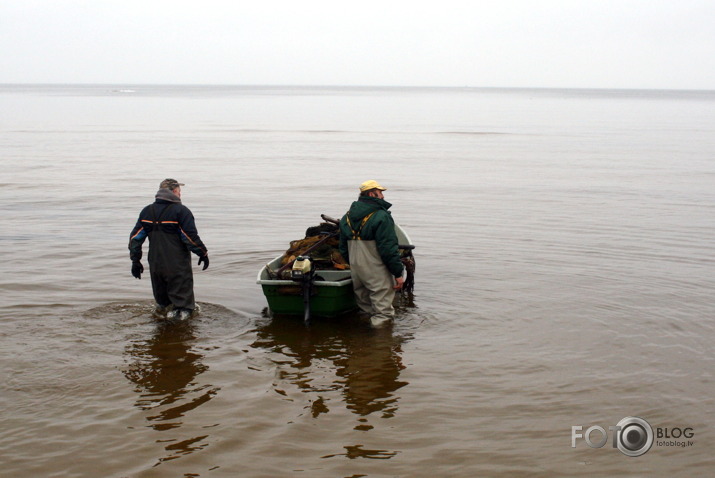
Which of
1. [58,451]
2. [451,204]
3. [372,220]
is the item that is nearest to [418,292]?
[372,220]

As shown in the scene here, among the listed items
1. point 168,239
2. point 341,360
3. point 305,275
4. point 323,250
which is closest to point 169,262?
point 168,239

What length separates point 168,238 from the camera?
27.4ft

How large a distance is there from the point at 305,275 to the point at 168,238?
5.30 feet

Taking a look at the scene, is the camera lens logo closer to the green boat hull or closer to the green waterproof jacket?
the green waterproof jacket

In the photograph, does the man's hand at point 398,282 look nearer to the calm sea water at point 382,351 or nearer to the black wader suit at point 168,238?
Result: the calm sea water at point 382,351

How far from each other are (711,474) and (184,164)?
2432cm

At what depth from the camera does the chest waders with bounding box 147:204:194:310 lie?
8305 mm

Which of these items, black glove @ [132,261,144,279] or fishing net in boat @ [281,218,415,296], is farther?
fishing net in boat @ [281,218,415,296]

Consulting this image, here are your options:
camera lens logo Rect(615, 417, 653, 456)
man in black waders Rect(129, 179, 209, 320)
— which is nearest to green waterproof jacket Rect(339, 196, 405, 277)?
man in black waders Rect(129, 179, 209, 320)

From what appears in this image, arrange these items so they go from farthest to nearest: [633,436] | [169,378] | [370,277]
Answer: [370,277] → [169,378] → [633,436]

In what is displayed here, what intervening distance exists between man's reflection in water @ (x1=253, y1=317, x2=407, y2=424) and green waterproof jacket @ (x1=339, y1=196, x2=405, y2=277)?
91cm

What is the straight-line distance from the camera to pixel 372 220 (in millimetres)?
8367

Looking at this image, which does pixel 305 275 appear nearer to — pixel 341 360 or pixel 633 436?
pixel 341 360

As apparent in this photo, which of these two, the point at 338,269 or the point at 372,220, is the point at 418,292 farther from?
the point at 372,220
